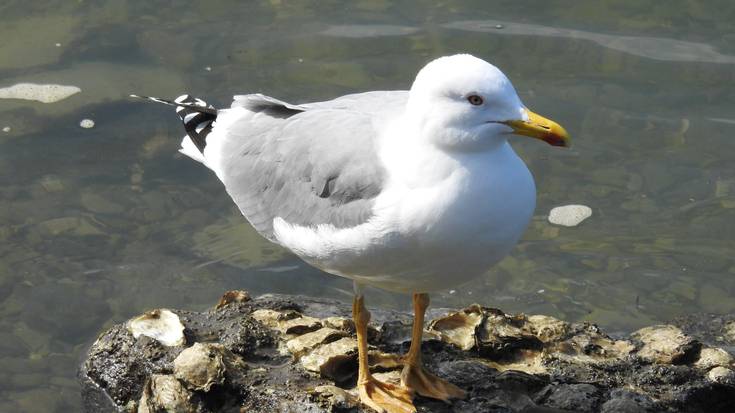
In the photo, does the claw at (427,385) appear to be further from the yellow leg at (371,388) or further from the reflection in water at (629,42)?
the reflection in water at (629,42)

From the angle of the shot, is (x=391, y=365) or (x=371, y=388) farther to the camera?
(x=391, y=365)

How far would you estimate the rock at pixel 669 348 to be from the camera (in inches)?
189

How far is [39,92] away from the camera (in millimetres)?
8406

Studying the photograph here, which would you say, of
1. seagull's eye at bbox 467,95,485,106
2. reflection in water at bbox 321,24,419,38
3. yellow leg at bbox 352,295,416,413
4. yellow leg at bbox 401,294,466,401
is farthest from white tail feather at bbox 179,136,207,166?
reflection in water at bbox 321,24,419,38

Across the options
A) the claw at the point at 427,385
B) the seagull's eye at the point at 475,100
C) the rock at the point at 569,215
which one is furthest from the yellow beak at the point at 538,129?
the rock at the point at 569,215

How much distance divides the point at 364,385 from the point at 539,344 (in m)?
0.91

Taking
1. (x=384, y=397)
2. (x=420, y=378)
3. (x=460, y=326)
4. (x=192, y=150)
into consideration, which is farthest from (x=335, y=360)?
(x=192, y=150)

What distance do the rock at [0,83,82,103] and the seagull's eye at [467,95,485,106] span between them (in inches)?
210

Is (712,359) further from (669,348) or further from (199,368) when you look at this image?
(199,368)

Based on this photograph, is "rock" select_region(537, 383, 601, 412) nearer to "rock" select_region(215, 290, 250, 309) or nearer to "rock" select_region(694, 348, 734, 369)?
"rock" select_region(694, 348, 734, 369)

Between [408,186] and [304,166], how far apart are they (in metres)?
0.79

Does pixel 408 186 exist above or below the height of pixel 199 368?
above

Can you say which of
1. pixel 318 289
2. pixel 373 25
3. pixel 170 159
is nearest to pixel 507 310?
pixel 318 289

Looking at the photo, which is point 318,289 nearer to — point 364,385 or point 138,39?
point 364,385
